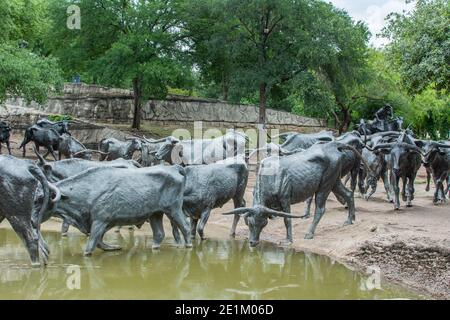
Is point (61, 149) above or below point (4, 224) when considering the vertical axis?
above

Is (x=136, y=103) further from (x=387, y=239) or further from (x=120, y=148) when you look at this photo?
(x=387, y=239)

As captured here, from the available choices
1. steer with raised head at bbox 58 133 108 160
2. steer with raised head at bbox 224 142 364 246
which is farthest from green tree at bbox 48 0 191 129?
steer with raised head at bbox 224 142 364 246

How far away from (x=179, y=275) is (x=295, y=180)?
3.75 meters

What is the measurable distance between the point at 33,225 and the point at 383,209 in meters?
9.90

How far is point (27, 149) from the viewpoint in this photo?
29.8 m

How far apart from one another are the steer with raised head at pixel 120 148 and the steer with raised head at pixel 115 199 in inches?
331

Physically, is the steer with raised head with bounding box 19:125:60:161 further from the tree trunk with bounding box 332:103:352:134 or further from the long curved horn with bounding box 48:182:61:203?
the tree trunk with bounding box 332:103:352:134

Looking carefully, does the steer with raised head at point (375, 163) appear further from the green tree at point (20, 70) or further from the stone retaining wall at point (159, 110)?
the stone retaining wall at point (159, 110)

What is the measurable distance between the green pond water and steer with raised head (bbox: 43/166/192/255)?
0.59m

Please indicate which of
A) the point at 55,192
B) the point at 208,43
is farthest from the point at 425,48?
the point at 208,43

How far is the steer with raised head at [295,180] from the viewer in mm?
11914

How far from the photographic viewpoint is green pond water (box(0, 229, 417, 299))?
820cm
